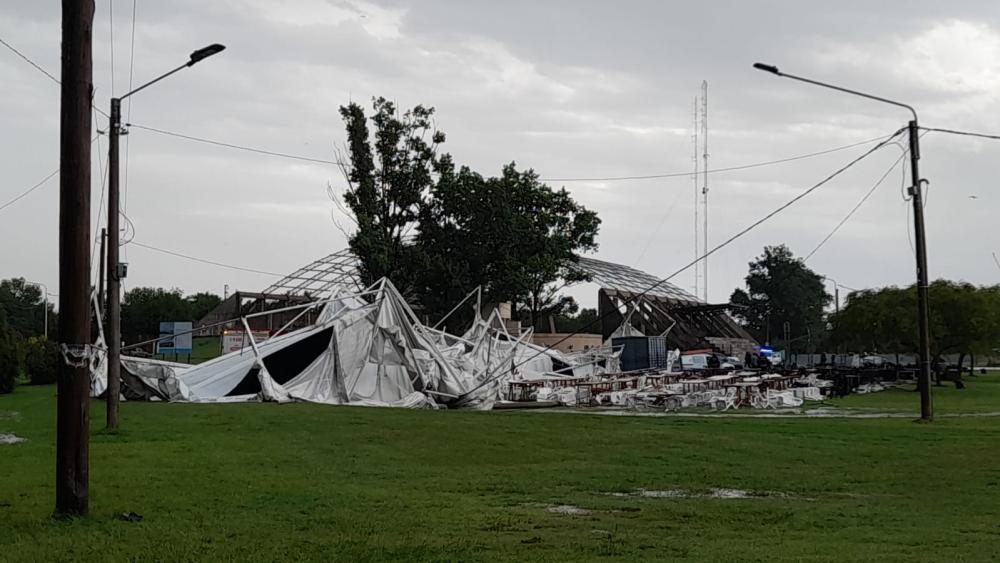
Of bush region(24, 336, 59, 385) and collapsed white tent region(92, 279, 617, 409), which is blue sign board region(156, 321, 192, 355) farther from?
collapsed white tent region(92, 279, 617, 409)

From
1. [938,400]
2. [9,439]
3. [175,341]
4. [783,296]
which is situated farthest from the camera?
[783,296]

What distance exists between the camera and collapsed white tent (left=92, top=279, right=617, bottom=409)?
115 feet

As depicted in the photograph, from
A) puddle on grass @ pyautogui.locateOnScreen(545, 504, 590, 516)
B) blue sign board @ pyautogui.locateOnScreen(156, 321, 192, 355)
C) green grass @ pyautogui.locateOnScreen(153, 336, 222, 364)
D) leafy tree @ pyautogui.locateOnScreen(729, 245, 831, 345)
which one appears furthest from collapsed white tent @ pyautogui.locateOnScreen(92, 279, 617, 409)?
leafy tree @ pyautogui.locateOnScreen(729, 245, 831, 345)

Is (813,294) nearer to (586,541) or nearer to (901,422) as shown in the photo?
(901,422)

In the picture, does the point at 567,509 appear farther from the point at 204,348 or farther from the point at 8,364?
the point at 204,348

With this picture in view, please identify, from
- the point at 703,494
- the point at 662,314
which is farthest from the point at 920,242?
the point at 662,314

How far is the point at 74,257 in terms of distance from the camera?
980 centimetres

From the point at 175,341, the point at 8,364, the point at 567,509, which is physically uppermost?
the point at 175,341

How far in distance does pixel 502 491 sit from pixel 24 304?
126 m

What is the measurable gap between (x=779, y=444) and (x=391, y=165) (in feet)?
144

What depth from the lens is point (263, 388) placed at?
3453 cm

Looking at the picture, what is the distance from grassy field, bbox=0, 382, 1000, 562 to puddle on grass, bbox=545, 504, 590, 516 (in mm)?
35

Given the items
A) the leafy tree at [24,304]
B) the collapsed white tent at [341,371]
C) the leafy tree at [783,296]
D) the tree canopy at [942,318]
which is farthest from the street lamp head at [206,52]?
the leafy tree at [783,296]

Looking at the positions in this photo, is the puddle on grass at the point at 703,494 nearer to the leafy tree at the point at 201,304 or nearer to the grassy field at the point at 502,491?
the grassy field at the point at 502,491
